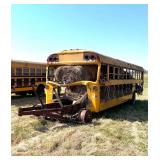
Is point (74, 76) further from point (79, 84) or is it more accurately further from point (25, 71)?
point (25, 71)

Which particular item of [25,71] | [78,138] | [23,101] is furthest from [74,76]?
[25,71]

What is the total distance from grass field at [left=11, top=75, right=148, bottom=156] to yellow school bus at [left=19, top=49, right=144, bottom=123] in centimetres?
45

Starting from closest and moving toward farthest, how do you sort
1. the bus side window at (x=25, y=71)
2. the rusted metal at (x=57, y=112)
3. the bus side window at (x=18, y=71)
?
the rusted metal at (x=57, y=112)
the bus side window at (x=18, y=71)
the bus side window at (x=25, y=71)

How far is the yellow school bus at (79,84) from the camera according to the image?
8453 mm

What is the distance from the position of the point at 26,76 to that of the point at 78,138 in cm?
963

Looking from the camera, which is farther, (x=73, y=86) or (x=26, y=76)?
(x=26, y=76)

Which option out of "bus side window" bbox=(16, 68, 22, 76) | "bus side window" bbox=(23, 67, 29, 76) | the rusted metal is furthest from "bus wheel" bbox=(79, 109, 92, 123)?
"bus side window" bbox=(23, 67, 29, 76)

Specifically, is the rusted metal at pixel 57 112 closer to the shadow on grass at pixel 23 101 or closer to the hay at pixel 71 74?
the hay at pixel 71 74

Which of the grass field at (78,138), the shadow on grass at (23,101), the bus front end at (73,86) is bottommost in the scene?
the grass field at (78,138)

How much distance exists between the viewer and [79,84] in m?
9.07

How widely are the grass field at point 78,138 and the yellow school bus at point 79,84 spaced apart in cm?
45

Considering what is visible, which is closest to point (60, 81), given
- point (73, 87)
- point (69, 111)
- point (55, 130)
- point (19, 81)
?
point (73, 87)

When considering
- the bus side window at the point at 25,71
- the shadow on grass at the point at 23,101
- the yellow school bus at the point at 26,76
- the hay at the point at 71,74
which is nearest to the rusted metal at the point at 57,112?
the hay at the point at 71,74

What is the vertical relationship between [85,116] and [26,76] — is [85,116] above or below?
Result: below
